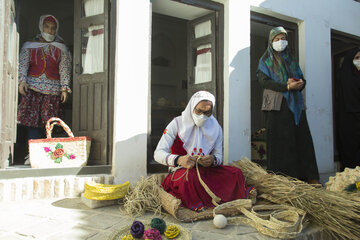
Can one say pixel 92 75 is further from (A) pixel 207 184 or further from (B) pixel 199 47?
(A) pixel 207 184

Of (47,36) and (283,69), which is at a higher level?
(47,36)

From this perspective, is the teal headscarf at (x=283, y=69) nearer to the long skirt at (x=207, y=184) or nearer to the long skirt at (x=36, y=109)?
the long skirt at (x=207, y=184)

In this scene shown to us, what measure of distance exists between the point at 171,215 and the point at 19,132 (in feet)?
13.0

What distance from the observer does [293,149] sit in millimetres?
4078

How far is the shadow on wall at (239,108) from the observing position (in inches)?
176

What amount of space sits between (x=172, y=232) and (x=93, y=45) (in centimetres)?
295

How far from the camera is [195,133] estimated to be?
10.3 ft

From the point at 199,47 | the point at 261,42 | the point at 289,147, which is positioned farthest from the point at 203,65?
the point at 261,42

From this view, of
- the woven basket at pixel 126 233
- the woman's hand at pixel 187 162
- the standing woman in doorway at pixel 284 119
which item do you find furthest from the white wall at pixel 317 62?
the woven basket at pixel 126 233

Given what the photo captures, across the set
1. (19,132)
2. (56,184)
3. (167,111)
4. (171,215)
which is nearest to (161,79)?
(167,111)

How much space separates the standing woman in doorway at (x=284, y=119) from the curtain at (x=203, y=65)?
84 centimetres

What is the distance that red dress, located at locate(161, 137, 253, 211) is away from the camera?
2.80 meters

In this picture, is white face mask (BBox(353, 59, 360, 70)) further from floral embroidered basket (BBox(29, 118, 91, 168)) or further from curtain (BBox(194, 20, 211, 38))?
floral embroidered basket (BBox(29, 118, 91, 168))

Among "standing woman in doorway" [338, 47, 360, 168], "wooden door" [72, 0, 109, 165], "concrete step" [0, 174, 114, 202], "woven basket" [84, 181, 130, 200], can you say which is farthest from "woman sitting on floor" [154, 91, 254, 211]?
"standing woman in doorway" [338, 47, 360, 168]
